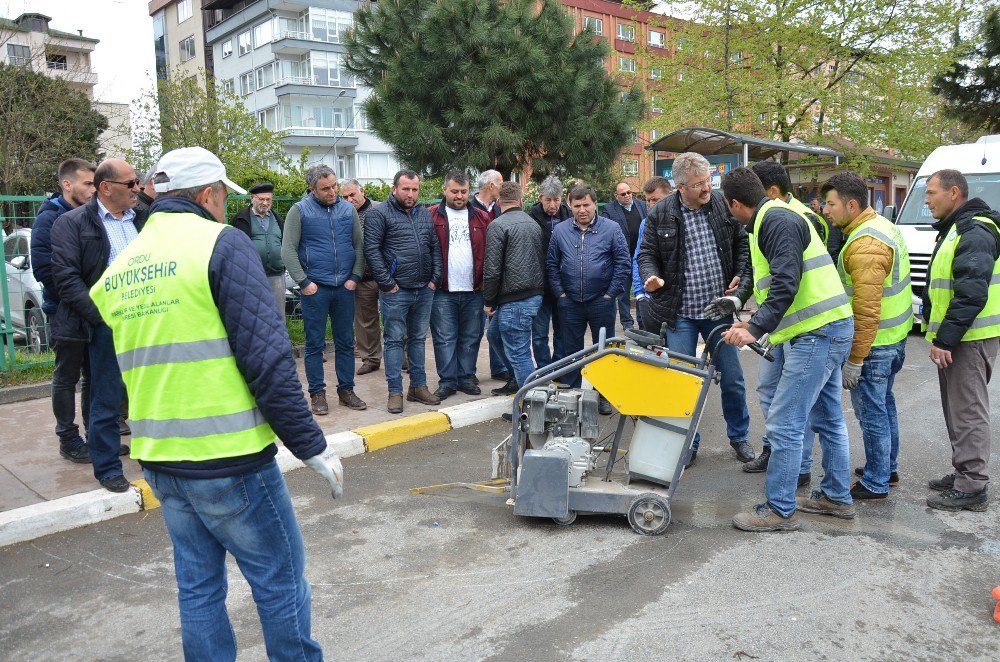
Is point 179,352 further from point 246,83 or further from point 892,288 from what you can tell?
point 246,83

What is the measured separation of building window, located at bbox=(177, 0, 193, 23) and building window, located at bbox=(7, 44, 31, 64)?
3775 cm

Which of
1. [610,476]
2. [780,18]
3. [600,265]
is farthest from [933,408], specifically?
[780,18]

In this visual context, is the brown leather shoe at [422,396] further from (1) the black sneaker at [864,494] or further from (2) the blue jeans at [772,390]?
(1) the black sneaker at [864,494]

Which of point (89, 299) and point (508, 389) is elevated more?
point (89, 299)

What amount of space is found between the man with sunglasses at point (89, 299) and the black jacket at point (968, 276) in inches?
195

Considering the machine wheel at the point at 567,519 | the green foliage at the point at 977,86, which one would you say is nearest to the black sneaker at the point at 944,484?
the machine wheel at the point at 567,519

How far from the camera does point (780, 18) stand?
754 inches

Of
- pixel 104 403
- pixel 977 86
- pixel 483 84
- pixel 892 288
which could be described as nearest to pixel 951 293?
pixel 892 288

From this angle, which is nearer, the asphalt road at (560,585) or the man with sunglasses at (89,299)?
the asphalt road at (560,585)

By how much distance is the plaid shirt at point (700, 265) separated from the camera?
5434mm

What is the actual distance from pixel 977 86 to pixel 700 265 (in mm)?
21807

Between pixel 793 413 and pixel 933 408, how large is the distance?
3458mm

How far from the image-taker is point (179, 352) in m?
2.33

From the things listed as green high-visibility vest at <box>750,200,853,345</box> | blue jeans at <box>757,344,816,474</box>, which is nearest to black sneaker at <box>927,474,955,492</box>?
blue jeans at <box>757,344,816,474</box>
